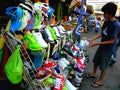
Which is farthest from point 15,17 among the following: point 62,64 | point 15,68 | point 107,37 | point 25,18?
point 107,37

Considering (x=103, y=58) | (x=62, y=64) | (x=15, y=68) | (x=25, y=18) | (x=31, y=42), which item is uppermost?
(x=25, y=18)

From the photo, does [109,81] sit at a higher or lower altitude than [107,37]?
lower

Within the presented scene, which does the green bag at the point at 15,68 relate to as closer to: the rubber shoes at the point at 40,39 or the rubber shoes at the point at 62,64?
the rubber shoes at the point at 40,39

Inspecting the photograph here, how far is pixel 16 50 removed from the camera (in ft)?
7.68

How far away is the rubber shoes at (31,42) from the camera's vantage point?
8.02ft

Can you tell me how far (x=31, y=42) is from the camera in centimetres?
246

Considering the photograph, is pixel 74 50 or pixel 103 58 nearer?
pixel 74 50

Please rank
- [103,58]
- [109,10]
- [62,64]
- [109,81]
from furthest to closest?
[109,81] → [103,58] → [109,10] → [62,64]

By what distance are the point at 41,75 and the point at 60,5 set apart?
229 centimetres

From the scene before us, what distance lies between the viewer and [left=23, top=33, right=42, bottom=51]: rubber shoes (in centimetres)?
245

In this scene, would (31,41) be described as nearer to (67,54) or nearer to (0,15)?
(0,15)

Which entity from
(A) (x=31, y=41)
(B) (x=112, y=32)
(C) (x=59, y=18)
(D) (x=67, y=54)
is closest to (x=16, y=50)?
(A) (x=31, y=41)

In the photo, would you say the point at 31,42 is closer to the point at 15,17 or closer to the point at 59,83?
the point at 15,17

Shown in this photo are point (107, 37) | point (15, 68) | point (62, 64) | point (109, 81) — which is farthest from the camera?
point (109, 81)
